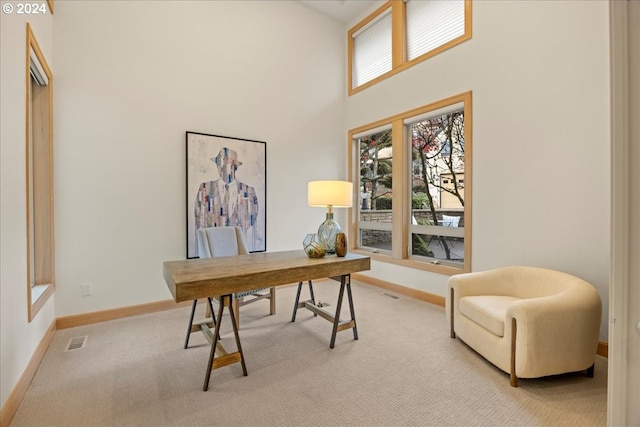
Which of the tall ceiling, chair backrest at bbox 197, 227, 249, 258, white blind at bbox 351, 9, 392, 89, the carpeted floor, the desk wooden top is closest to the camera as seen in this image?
the carpeted floor

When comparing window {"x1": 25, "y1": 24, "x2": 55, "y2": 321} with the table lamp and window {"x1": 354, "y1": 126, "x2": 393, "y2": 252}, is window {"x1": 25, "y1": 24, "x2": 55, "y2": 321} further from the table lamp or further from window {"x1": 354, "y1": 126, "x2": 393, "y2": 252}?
window {"x1": 354, "y1": 126, "x2": 393, "y2": 252}

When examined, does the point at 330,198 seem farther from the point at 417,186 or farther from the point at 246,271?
the point at 417,186

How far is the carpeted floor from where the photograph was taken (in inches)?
66.9

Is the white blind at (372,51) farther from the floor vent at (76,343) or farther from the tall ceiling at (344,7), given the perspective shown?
the floor vent at (76,343)

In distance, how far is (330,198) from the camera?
2652mm

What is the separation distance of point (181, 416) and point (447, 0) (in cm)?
463

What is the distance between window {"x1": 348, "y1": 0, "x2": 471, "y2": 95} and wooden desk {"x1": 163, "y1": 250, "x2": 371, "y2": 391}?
282 centimetres

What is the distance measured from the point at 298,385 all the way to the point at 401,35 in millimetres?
4177

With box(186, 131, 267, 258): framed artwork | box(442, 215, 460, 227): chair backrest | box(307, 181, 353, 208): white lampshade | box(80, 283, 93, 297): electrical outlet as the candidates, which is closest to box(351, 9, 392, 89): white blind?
box(186, 131, 267, 258): framed artwork

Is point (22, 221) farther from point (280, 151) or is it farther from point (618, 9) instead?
point (618, 9)

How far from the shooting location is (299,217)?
4.49 metres

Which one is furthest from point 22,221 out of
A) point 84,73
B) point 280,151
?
point 280,151

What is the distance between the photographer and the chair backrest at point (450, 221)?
11.8ft

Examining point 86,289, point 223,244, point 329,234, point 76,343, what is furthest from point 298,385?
point 86,289
